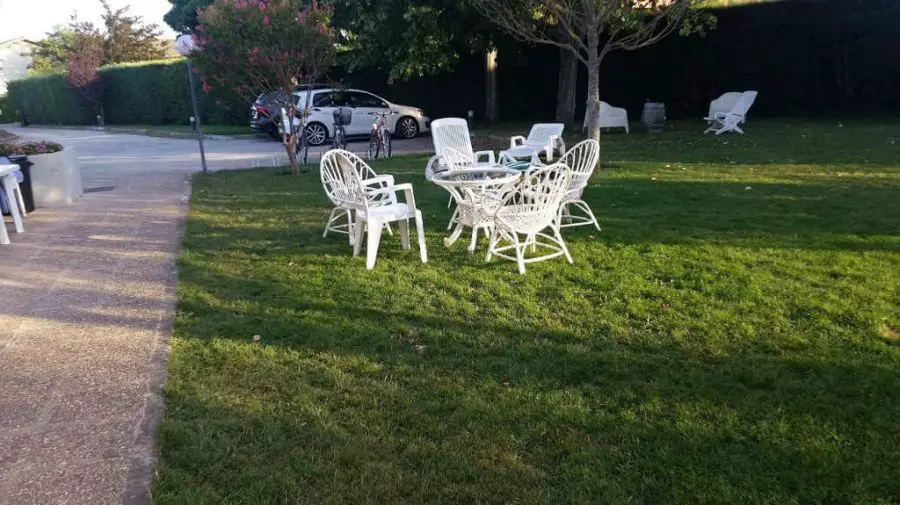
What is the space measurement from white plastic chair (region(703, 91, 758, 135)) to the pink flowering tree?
816 centimetres

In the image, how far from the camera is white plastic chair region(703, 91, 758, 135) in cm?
1369

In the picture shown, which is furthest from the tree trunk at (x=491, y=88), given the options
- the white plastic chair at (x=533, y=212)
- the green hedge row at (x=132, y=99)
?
the white plastic chair at (x=533, y=212)

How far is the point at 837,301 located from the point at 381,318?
2.74 metres

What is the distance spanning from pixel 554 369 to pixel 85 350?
2596 mm

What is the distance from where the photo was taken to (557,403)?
9.66 ft

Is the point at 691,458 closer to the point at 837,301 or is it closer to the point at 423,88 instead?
the point at 837,301

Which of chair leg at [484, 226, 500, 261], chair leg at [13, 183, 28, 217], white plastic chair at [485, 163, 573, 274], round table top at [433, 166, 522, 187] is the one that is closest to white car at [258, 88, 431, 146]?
chair leg at [13, 183, 28, 217]

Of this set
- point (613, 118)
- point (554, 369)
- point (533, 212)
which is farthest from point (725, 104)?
point (554, 369)

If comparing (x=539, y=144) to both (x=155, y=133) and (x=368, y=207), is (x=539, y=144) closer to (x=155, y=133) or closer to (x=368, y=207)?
(x=368, y=207)

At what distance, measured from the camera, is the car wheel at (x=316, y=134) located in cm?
1591

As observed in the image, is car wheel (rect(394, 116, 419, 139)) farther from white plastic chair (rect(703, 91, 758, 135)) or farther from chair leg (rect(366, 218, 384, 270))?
chair leg (rect(366, 218, 384, 270))

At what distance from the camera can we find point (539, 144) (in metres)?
9.83

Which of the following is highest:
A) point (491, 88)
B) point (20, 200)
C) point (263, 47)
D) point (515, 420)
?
point (263, 47)

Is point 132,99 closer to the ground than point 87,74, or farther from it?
closer to the ground
